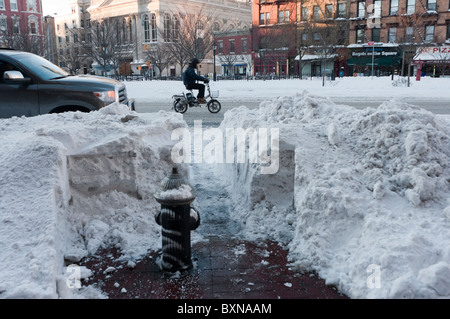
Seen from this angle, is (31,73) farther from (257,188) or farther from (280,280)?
(280,280)

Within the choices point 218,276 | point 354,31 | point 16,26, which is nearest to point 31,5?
point 16,26

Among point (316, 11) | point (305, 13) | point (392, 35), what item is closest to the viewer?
point (392, 35)

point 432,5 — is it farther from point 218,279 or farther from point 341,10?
point 218,279

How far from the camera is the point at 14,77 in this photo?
7602 millimetres

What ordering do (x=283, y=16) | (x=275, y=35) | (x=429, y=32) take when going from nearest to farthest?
(x=429, y=32), (x=275, y=35), (x=283, y=16)

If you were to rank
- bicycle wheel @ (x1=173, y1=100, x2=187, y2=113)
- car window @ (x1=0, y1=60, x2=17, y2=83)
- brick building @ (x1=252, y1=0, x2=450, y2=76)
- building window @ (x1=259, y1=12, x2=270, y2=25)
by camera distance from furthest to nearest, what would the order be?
building window @ (x1=259, y1=12, x2=270, y2=25) < brick building @ (x1=252, y1=0, x2=450, y2=76) < bicycle wheel @ (x1=173, y1=100, x2=187, y2=113) < car window @ (x1=0, y1=60, x2=17, y2=83)

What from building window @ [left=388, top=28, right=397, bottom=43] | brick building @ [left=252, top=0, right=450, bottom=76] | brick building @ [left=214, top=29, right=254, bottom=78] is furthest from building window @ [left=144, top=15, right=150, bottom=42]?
building window @ [left=388, top=28, right=397, bottom=43]

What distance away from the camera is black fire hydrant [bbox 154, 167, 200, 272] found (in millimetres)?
3846

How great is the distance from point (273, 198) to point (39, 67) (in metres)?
5.63

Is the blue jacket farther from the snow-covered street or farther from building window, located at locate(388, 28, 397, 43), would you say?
building window, located at locate(388, 28, 397, 43)

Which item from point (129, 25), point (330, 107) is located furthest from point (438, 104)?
point (129, 25)

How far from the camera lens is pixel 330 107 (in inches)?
263

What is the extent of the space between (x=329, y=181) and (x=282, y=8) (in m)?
55.4

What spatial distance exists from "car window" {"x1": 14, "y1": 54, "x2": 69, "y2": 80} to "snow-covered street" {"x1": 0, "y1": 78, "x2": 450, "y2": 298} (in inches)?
77.1
